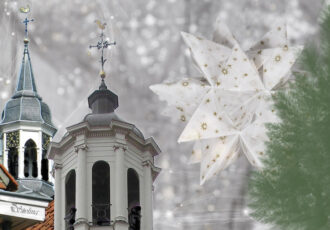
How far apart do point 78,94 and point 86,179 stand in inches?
332

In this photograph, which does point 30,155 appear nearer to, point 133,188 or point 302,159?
point 133,188

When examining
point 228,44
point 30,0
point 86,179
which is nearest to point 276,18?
point 228,44

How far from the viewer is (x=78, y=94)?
52.0ft

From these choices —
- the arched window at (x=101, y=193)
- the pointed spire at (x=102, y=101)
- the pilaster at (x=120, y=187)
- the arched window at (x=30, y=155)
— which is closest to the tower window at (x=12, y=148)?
the arched window at (x=30, y=155)

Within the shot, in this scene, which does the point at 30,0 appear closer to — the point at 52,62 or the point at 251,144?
the point at 52,62

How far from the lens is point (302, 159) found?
8500 mm

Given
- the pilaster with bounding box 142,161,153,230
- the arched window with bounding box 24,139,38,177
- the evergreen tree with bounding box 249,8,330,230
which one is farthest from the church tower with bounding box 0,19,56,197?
the evergreen tree with bounding box 249,8,330,230

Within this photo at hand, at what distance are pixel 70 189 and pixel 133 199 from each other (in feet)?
4.58

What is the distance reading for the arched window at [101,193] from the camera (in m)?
23.6

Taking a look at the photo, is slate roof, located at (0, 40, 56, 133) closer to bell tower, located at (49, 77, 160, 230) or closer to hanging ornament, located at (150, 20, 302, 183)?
bell tower, located at (49, 77, 160, 230)

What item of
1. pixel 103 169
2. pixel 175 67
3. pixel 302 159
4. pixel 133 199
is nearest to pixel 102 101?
pixel 103 169

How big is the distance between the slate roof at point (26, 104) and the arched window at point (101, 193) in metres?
8.24

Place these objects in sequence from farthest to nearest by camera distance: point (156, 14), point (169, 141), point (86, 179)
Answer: point (86, 179), point (156, 14), point (169, 141)

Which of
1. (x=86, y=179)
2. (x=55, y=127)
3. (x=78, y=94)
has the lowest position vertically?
(x=78, y=94)
